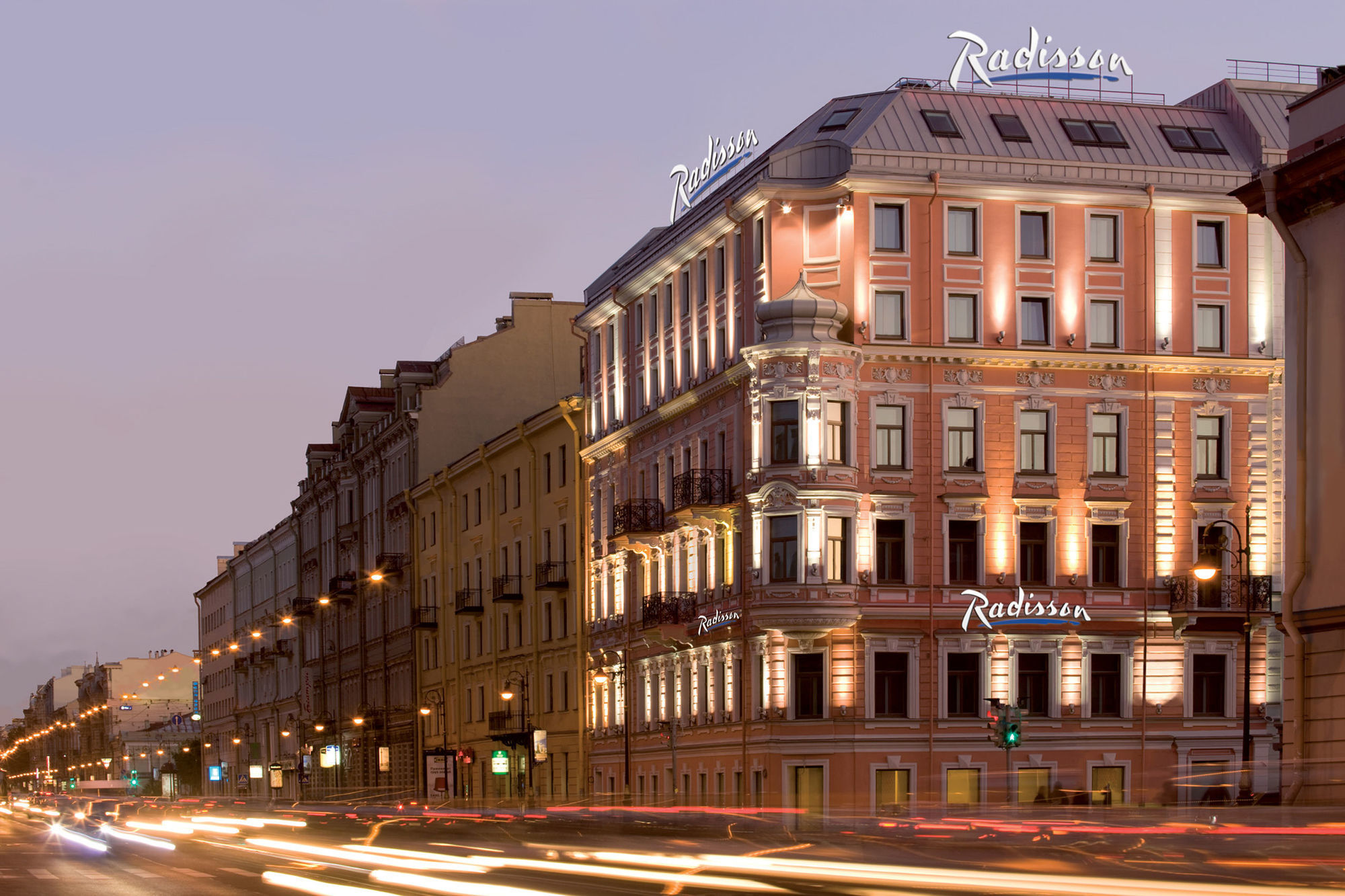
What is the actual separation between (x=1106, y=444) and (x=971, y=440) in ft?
12.7

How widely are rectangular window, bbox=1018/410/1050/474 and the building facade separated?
67mm

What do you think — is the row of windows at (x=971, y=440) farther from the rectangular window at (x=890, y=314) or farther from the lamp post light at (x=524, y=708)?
the lamp post light at (x=524, y=708)

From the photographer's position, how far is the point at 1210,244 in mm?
58906

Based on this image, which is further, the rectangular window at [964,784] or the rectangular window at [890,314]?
the rectangular window at [890,314]

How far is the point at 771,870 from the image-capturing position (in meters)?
33.9

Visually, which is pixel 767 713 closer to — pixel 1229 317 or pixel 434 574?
pixel 1229 317

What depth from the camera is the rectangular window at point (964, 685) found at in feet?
188

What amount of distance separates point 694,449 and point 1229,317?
16.1m

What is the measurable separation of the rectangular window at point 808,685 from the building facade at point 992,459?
0.08 meters

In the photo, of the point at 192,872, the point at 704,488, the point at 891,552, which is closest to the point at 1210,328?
the point at 891,552

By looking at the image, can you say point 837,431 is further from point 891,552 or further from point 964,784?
point 964,784

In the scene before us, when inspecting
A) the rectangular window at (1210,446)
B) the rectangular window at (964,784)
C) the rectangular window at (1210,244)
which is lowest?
the rectangular window at (964,784)

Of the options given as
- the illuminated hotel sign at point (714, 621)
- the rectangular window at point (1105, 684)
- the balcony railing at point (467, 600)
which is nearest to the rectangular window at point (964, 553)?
the rectangular window at point (1105, 684)

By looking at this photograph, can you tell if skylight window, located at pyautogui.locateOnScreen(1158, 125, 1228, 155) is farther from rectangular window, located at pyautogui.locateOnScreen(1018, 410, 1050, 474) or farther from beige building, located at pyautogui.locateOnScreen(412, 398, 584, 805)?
beige building, located at pyautogui.locateOnScreen(412, 398, 584, 805)
